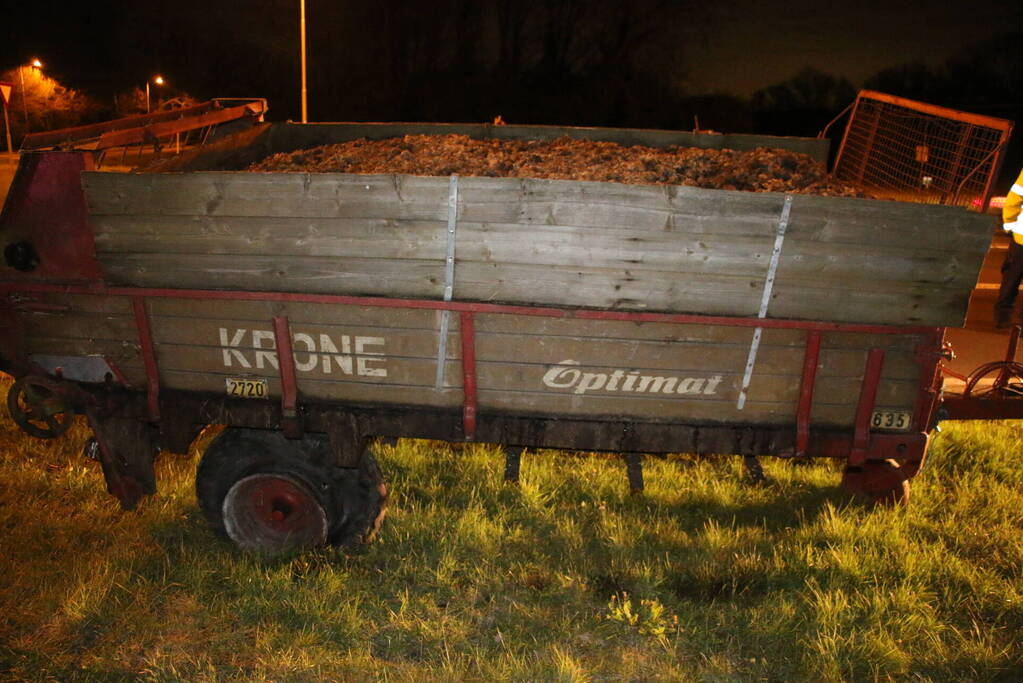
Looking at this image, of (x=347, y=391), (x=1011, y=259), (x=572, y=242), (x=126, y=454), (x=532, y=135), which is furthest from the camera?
(x=1011, y=259)

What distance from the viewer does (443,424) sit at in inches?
169

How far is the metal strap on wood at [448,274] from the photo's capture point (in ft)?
12.7

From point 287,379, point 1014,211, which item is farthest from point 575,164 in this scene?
point 1014,211

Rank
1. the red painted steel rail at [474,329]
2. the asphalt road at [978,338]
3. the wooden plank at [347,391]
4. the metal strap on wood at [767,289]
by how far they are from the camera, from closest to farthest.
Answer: the metal strap on wood at [767,289] < the red painted steel rail at [474,329] < the wooden plank at [347,391] < the asphalt road at [978,338]

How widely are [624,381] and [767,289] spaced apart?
83 cm

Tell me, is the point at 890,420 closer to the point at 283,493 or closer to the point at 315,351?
the point at 315,351

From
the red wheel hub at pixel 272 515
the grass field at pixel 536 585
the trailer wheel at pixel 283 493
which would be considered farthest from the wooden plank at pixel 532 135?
the red wheel hub at pixel 272 515

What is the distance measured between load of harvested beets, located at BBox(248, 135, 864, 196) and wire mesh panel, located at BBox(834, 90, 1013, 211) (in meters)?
0.78

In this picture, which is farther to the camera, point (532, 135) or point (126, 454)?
point (532, 135)

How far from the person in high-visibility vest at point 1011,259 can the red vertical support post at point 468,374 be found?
5.71m

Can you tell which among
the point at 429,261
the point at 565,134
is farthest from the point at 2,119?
the point at 429,261

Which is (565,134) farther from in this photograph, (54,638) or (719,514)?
(54,638)

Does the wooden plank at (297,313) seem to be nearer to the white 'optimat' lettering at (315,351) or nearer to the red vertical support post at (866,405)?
the white 'optimat' lettering at (315,351)

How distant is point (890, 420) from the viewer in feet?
13.8
